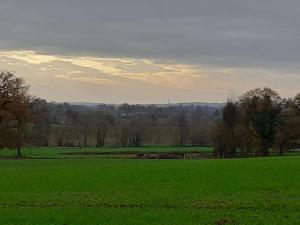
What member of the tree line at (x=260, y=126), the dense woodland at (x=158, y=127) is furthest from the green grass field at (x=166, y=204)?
the tree line at (x=260, y=126)

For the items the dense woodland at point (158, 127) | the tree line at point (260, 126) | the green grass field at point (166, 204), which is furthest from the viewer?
the tree line at point (260, 126)

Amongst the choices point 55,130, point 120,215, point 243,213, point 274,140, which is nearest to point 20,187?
point 120,215

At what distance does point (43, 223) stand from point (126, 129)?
13638 centimetres

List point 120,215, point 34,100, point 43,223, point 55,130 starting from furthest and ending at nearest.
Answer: point 55,130 → point 34,100 → point 120,215 → point 43,223

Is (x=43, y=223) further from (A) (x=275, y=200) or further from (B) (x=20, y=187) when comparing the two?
(B) (x=20, y=187)

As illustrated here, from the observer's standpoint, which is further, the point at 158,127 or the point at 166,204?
the point at 158,127

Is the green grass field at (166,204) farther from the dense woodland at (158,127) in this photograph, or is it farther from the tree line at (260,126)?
the tree line at (260,126)

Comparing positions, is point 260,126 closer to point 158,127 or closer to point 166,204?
point 158,127

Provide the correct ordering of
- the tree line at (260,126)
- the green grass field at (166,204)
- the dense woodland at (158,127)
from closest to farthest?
the green grass field at (166,204) < the dense woodland at (158,127) < the tree line at (260,126)

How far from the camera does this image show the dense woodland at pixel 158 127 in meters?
83.9

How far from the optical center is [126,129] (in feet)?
498

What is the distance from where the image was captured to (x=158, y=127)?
163 meters

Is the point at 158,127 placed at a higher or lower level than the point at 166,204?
higher

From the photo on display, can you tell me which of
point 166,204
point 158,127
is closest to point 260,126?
point 158,127
